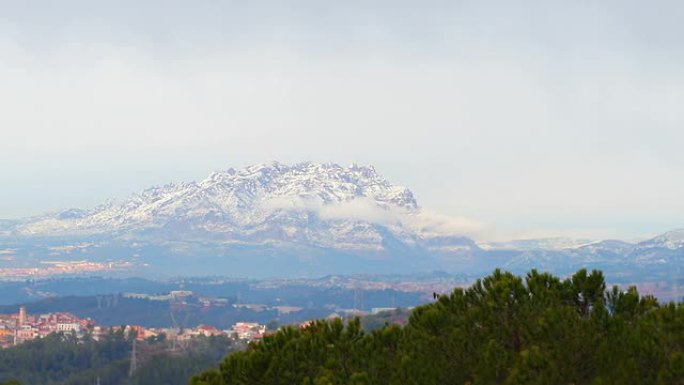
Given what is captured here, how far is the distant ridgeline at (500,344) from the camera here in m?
18.3

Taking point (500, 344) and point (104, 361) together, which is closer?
point (500, 344)

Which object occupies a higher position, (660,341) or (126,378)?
(660,341)

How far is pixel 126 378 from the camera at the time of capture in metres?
154

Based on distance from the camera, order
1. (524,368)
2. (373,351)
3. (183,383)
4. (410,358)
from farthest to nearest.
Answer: (183,383) → (373,351) → (410,358) → (524,368)

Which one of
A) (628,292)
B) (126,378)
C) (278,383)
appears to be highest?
(628,292)

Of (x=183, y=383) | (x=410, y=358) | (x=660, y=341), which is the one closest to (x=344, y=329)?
(x=410, y=358)

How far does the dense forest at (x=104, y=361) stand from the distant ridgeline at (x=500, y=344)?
12436 centimetres

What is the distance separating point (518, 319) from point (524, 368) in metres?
2.25

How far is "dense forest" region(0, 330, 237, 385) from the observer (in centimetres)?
14975

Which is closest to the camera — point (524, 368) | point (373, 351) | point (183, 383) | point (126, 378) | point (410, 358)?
point (524, 368)

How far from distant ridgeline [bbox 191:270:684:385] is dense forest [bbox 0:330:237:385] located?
408 feet

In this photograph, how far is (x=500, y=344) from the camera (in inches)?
798

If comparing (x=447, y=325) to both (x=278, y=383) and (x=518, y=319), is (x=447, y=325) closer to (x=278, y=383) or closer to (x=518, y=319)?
(x=518, y=319)

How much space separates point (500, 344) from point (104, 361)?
557 ft
